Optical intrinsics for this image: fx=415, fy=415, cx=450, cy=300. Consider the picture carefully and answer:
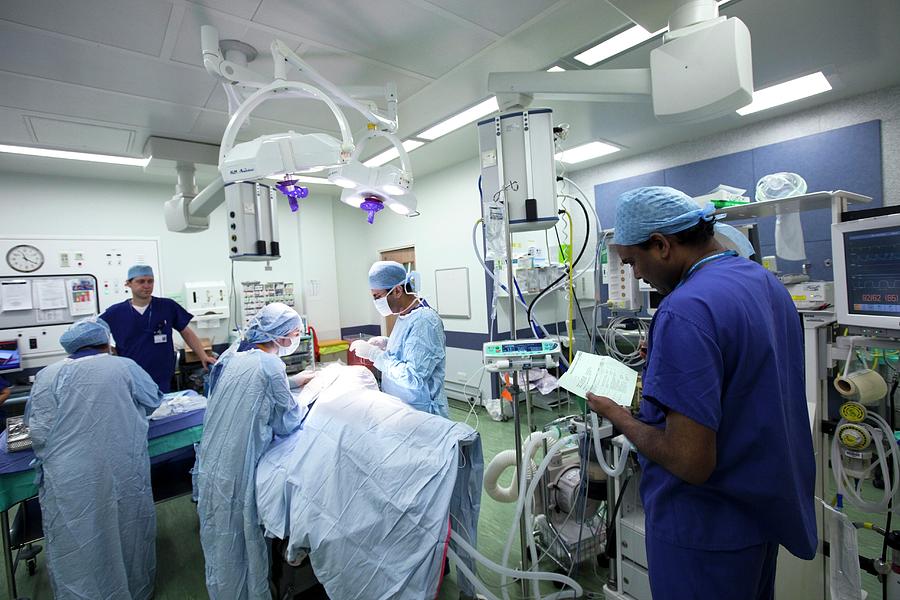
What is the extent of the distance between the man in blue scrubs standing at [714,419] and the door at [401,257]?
14.9 ft

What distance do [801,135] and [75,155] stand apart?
6.15 m

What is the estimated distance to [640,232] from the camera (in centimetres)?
106

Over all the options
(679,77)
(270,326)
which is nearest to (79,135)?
(270,326)

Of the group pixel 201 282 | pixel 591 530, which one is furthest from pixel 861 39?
pixel 201 282

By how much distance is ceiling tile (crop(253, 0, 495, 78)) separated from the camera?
1.89m

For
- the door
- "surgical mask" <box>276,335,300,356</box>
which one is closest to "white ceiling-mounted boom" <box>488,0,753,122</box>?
"surgical mask" <box>276,335,300,356</box>

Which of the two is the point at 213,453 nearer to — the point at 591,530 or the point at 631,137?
the point at 591,530

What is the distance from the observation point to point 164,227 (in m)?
4.66

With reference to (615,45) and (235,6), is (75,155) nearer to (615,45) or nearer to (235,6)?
(235,6)

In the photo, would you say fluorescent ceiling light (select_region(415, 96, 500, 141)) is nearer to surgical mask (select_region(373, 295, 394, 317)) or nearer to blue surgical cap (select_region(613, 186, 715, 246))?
surgical mask (select_region(373, 295, 394, 317))

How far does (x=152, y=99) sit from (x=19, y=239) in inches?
105

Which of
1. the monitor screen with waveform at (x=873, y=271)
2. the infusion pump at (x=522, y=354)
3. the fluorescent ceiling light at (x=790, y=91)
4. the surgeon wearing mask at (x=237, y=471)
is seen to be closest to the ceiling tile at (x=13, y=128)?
the surgeon wearing mask at (x=237, y=471)

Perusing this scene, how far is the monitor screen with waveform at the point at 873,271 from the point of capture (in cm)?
156

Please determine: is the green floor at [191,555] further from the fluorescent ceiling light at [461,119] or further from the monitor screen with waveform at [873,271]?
the fluorescent ceiling light at [461,119]
